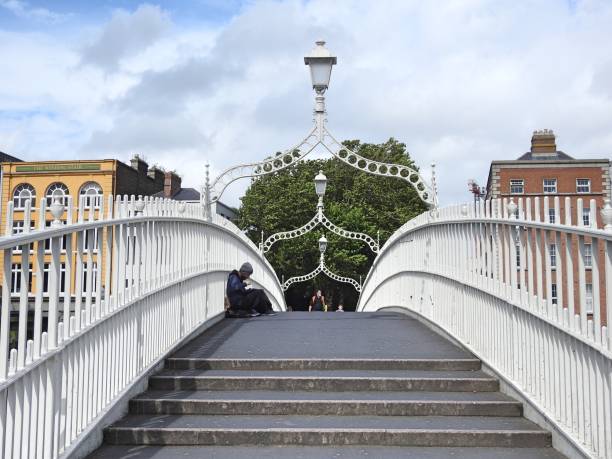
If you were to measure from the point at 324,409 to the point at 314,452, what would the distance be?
737 mm

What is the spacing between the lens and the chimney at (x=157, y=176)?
5209cm

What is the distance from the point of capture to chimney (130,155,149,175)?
48.4m

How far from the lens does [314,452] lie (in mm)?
4758

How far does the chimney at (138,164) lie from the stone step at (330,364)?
143 feet

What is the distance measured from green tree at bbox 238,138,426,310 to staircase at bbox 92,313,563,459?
124 ft

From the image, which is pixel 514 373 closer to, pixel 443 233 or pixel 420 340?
pixel 420 340

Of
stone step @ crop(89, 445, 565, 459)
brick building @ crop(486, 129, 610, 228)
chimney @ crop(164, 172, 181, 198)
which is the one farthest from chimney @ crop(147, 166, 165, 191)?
stone step @ crop(89, 445, 565, 459)

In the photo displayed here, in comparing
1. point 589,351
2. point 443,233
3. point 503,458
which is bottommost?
point 503,458

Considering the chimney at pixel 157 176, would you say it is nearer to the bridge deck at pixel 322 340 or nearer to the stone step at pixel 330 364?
the bridge deck at pixel 322 340

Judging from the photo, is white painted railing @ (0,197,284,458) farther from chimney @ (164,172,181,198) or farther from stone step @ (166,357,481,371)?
chimney @ (164,172,181,198)

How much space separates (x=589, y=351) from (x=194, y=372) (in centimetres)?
369

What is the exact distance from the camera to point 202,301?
9.32 meters

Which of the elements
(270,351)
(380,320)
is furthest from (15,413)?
(380,320)

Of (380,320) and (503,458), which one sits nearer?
(503,458)
